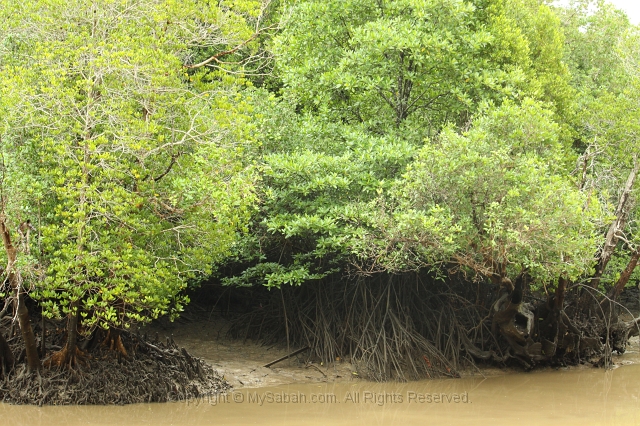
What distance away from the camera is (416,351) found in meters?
12.4

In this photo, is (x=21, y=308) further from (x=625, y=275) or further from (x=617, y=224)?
(x=625, y=275)

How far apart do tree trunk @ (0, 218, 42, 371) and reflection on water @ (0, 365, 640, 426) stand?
2.02 ft

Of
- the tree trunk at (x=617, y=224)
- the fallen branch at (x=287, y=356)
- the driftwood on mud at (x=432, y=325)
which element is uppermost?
the tree trunk at (x=617, y=224)

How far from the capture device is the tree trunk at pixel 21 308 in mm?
8734

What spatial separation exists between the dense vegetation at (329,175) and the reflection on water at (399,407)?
755 millimetres

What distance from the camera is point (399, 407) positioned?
33.5 ft

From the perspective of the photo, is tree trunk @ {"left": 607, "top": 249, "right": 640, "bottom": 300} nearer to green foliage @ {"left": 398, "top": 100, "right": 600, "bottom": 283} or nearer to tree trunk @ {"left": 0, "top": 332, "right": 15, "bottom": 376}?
green foliage @ {"left": 398, "top": 100, "right": 600, "bottom": 283}

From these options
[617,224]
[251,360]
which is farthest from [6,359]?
[617,224]

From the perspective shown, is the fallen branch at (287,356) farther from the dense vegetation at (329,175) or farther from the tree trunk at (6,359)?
the tree trunk at (6,359)

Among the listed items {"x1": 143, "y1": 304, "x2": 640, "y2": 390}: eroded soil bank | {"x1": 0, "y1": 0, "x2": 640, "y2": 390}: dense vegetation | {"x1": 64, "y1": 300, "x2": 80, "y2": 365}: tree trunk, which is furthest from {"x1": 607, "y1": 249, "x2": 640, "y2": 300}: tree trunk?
{"x1": 64, "y1": 300, "x2": 80, "y2": 365}: tree trunk

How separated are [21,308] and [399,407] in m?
4.96

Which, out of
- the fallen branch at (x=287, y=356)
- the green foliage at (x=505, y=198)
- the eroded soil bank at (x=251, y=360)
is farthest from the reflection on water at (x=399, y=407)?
the green foliage at (x=505, y=198)

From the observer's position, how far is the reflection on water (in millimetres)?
9117

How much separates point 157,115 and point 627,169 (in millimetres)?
8431
